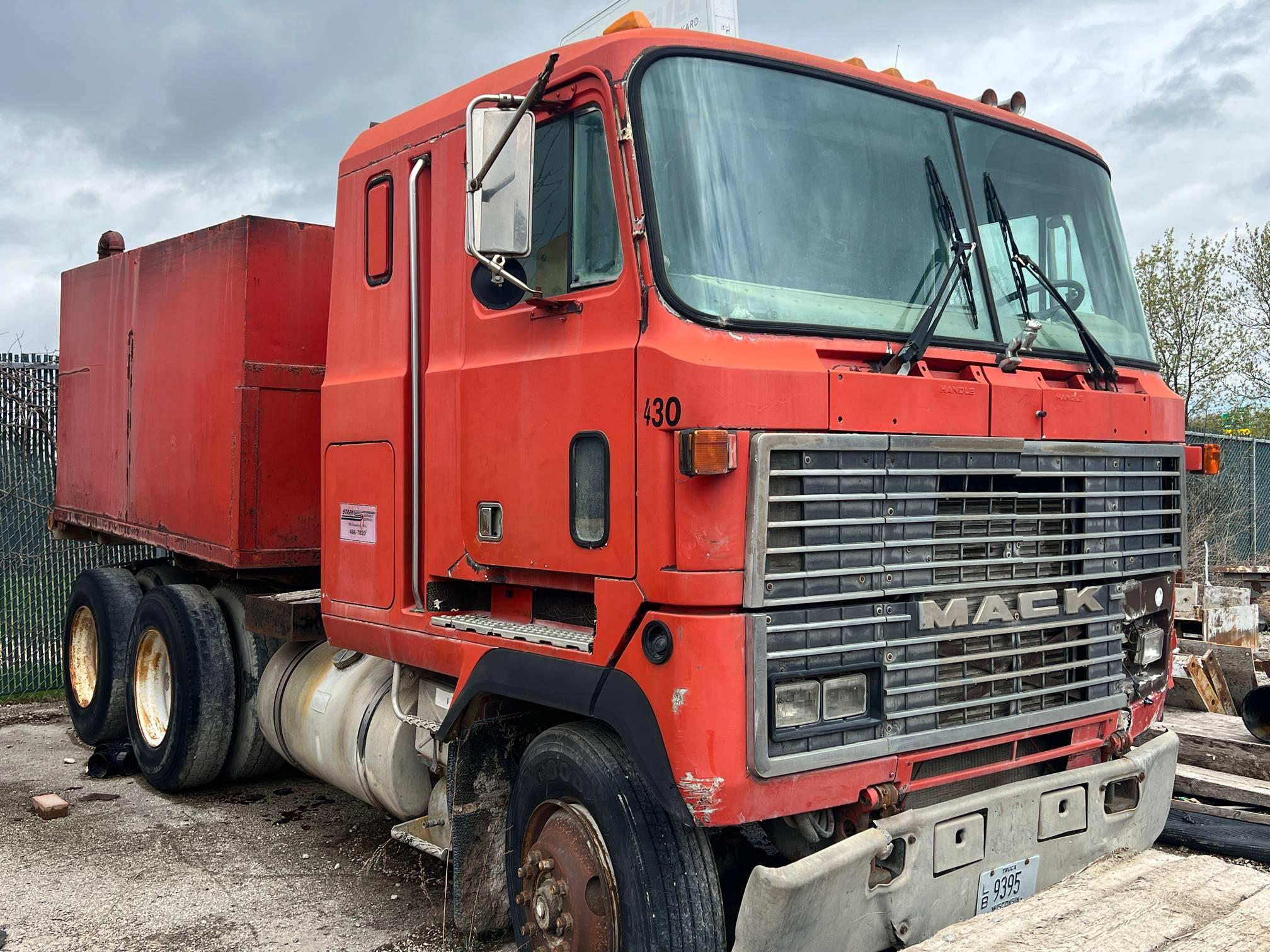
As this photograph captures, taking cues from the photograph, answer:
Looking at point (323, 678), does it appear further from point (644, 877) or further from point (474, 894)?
point (644, 877)

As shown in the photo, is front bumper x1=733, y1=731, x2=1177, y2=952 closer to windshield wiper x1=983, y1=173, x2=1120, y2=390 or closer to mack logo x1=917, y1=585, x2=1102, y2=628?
mack logo x1=917, y1=585, x2=1102, y2=628

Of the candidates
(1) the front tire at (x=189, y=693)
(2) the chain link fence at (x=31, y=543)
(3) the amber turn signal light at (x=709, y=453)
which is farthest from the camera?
(2) the chain link fence at (x=31, y=543)

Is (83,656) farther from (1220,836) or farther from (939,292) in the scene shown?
(1220,836)

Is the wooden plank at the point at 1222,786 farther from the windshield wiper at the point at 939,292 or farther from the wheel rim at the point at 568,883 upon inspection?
the wheel rim at the point at 568,883

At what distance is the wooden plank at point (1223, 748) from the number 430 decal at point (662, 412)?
3.28 metres

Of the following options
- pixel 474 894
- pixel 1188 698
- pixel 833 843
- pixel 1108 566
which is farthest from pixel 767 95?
pixel 1188 698

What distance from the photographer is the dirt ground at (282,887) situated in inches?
131

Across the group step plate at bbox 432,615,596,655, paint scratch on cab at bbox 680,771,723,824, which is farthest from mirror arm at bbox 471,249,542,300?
paint scratch on cab at bbox 680,771,723,824

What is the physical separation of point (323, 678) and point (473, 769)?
62.5 inches

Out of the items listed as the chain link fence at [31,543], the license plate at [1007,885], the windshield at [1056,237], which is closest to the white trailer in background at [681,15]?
the windshield at [1056,237]

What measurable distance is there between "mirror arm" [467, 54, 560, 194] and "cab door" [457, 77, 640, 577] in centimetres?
14

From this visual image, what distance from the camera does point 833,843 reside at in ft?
10.9

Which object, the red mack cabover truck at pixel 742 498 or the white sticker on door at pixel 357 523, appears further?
the white sticker on door at pixel 357 523

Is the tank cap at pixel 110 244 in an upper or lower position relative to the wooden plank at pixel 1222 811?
upper
